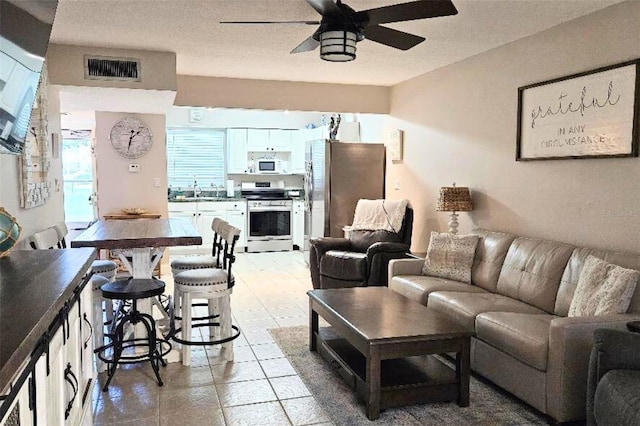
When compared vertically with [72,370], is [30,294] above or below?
above

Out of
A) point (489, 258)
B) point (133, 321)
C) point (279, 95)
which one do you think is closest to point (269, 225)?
point (279, 95)

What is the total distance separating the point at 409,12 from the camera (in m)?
2.70

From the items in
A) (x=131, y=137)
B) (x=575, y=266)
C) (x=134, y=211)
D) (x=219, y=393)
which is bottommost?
(x=219, y=393)

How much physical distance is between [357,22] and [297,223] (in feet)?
19.8

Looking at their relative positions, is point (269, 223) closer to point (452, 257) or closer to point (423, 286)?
point (452, 257)

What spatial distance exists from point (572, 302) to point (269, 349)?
2147mm

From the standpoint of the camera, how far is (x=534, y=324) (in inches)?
118

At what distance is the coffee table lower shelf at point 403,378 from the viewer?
290cm

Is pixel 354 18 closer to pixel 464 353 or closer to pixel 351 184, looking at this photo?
pixel 464 353

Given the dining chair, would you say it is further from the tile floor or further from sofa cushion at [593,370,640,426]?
sofa cushion at [593,370,640,426]

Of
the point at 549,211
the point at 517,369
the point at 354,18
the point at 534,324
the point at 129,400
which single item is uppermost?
the point at 354,18

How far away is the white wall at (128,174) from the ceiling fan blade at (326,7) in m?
4.64

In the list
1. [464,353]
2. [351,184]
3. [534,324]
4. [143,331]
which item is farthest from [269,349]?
[351,184]

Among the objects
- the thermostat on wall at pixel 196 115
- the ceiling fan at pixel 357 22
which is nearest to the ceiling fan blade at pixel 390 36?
the ceiling fan at pixel 357 22
